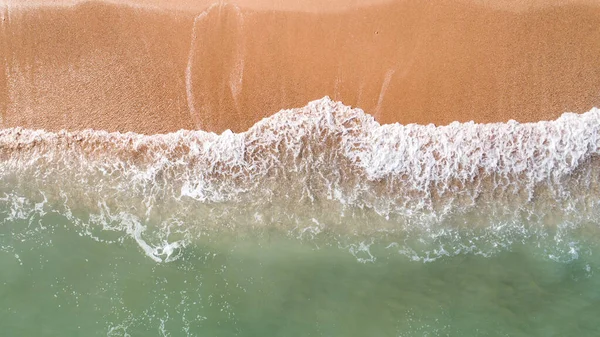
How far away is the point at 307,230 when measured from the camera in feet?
19.1

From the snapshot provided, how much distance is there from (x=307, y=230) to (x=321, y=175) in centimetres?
77

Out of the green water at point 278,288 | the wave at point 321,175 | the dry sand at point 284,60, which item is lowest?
the green water at point 278,288

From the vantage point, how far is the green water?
5602mm

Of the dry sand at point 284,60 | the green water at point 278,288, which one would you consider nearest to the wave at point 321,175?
the dry sand at point 284,60

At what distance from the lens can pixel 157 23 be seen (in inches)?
233

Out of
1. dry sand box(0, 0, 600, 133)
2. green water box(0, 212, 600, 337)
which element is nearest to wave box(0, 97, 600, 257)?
dry sand box(0, 0, 600, 133)

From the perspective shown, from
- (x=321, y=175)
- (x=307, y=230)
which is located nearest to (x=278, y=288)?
(x=307, y=230)

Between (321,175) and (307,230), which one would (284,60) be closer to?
(321,175)

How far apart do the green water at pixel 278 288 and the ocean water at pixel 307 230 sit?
18mm

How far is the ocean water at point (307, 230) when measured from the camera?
5633mm

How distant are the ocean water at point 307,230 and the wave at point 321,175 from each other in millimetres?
19

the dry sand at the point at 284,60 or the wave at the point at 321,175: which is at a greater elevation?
the dry sand at the point at 284,60

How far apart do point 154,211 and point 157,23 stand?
2589 millimetres

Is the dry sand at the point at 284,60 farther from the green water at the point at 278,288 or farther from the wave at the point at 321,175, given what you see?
the green water at the point at 278,288
